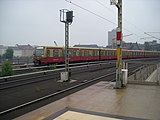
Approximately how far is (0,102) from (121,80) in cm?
614

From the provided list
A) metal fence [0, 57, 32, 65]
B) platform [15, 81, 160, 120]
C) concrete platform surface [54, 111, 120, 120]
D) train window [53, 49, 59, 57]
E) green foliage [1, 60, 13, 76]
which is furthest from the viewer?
train window [53, 49, 59, 57]

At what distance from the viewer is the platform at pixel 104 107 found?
20.8 feet

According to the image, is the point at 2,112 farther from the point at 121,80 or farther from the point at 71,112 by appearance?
the point at 121,80

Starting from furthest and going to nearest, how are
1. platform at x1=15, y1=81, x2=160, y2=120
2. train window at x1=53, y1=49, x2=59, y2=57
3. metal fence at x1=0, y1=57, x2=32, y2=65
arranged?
1. train window at x1=53, y1=49, x2=59, y2=57
2. metal fence at x1=0, y1=57, x2=32, y2=65
3. platform at x1=15, y1=81, x2=160, y2=120

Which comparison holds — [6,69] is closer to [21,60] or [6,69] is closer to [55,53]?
[21,60]

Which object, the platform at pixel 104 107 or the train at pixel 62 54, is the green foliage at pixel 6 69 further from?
the platform at pixel 104 107

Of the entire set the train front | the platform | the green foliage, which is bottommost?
the platform

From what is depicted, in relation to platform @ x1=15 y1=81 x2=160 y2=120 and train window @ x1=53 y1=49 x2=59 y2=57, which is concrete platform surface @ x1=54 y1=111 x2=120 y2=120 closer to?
platform @ x1=15 y1=81 x2=160 y2=120

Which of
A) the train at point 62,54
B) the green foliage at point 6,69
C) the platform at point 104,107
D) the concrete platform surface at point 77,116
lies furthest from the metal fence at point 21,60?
the concrete platform surface at point 77,116

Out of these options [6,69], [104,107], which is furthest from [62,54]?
[104,107]

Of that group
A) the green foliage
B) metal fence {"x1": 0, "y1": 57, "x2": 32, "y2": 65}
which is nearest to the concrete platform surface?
the green foliage

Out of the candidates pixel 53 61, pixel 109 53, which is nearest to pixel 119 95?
pixel 53 61

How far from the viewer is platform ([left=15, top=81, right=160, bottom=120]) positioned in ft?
20.8

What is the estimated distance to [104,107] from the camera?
7375 millimetres
